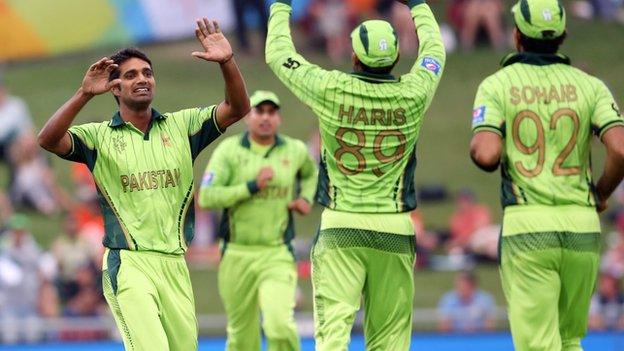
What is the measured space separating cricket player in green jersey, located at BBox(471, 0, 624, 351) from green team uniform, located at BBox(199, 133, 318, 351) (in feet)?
11.6

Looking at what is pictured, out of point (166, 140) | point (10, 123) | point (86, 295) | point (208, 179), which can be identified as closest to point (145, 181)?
point (166, 140)

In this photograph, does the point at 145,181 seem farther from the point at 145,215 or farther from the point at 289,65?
the point at 289,65

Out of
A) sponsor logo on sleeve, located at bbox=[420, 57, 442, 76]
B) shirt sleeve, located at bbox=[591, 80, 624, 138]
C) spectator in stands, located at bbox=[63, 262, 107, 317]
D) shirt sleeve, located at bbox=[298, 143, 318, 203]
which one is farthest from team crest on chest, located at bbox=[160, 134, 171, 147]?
spectator in stands, located at bbox=[63, 262, 107, 317]

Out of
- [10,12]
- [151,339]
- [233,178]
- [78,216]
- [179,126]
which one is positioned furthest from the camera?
[10,12]

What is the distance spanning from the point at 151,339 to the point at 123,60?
1.80m

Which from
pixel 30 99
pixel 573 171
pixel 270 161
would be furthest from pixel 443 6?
pixel 573 171

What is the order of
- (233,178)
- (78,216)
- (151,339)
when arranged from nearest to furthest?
(151,339)
(233,178)
(78,216)

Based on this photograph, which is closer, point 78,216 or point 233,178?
point 233,178

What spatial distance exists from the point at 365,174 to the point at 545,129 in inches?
47.7

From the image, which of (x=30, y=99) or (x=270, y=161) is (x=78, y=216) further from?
(x=270, y=161)

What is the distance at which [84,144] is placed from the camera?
9961 mm

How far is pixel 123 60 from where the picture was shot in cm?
995

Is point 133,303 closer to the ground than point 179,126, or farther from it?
closer to the ground

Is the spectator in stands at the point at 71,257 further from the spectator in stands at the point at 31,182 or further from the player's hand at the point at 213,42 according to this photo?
the player's hand at the point at 213,42
